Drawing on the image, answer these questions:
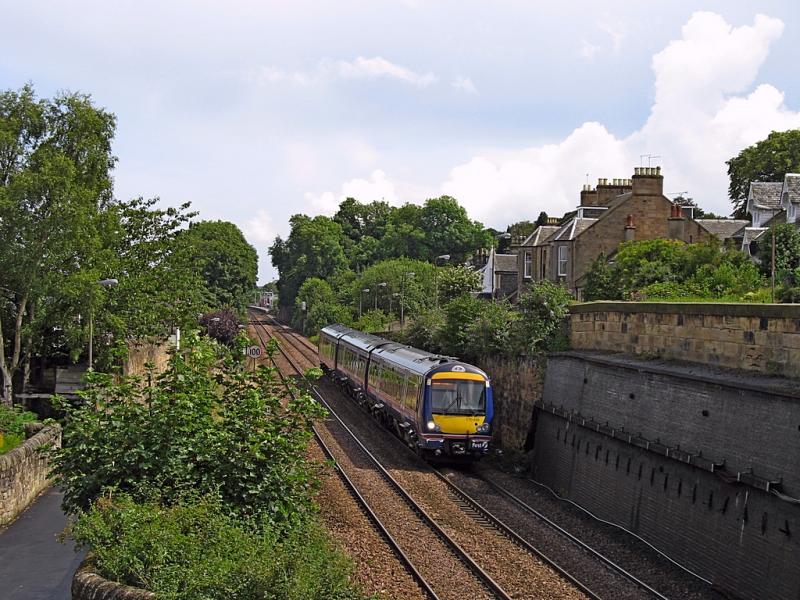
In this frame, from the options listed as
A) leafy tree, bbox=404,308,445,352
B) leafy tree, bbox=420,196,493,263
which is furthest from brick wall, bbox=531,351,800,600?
leafy tree, bbox=420,196,493,263

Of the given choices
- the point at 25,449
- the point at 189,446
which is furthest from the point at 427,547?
the point at 25,449

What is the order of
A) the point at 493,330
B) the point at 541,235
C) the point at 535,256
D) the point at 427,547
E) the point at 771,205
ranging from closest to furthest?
1. the point at 427,547
2. the point at 493,330
3. the point at 535,256
4. the point at 541,235
5. the point at 771,205

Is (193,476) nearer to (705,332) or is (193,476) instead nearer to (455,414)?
(705,332)

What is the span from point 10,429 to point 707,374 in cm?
1487

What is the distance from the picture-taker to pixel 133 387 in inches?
499

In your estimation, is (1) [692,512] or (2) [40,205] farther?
(2) [40,205]

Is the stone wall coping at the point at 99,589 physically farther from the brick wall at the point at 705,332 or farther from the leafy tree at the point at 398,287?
the leafy tree at the point at 398,287

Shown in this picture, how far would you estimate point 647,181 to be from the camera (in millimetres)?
37750

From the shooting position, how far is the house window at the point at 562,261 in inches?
1596

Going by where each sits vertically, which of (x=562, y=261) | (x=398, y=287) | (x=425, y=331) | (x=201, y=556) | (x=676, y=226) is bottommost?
(x=201, y=556)

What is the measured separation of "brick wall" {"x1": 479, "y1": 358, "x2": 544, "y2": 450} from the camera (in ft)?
83.4

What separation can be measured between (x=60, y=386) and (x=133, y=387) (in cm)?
1659

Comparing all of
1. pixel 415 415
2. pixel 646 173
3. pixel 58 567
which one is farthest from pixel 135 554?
pixel 646 173

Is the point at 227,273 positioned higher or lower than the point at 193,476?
higher
